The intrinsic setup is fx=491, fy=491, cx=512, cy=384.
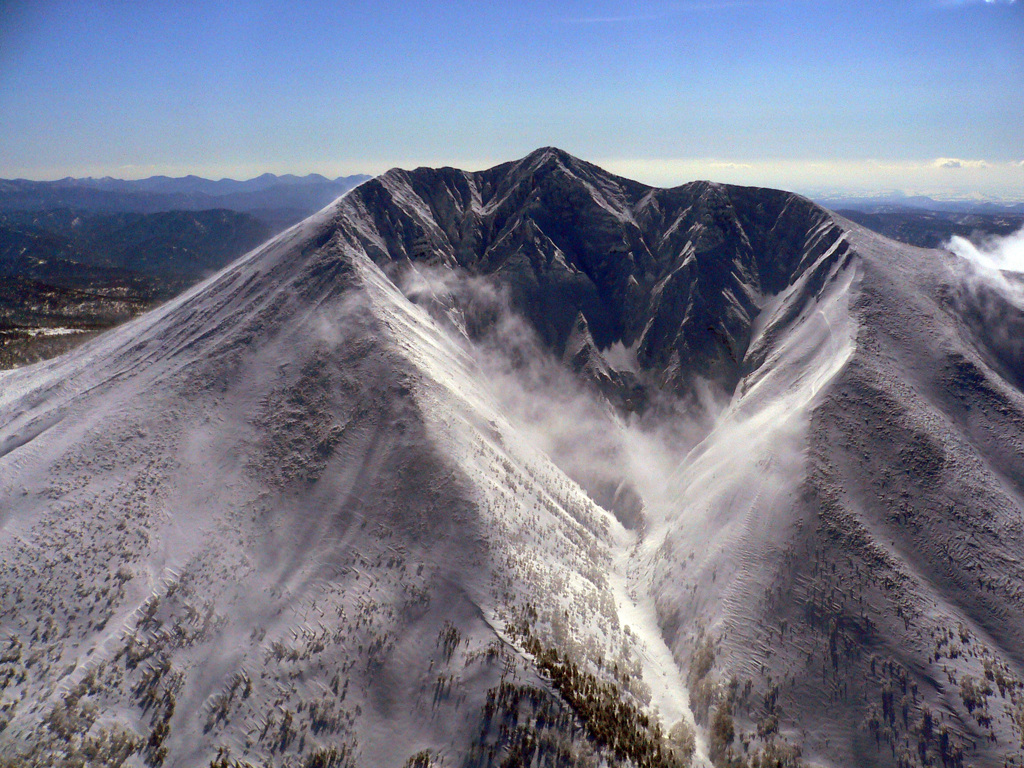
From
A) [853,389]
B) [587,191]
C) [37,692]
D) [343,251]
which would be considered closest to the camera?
[37,692]

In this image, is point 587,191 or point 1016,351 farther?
point 587,191

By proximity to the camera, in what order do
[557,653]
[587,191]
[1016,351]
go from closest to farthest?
[557,653] → [1016,351] → [587,191]

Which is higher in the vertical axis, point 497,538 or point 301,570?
point 497,538

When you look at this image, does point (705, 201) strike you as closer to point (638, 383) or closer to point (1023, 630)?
point (638, 383)

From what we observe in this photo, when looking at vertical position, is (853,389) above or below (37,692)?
above

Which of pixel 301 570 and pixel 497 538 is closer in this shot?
pixel 301 570

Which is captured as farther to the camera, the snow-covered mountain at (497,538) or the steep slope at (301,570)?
the snow-covered mountain at (497,538)

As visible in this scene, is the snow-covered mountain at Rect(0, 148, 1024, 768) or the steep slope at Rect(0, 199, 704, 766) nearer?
the steep slope at Rect(0, 199, 704, 766)

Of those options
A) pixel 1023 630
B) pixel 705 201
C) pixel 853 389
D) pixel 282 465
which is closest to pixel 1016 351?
pixel 853 389
